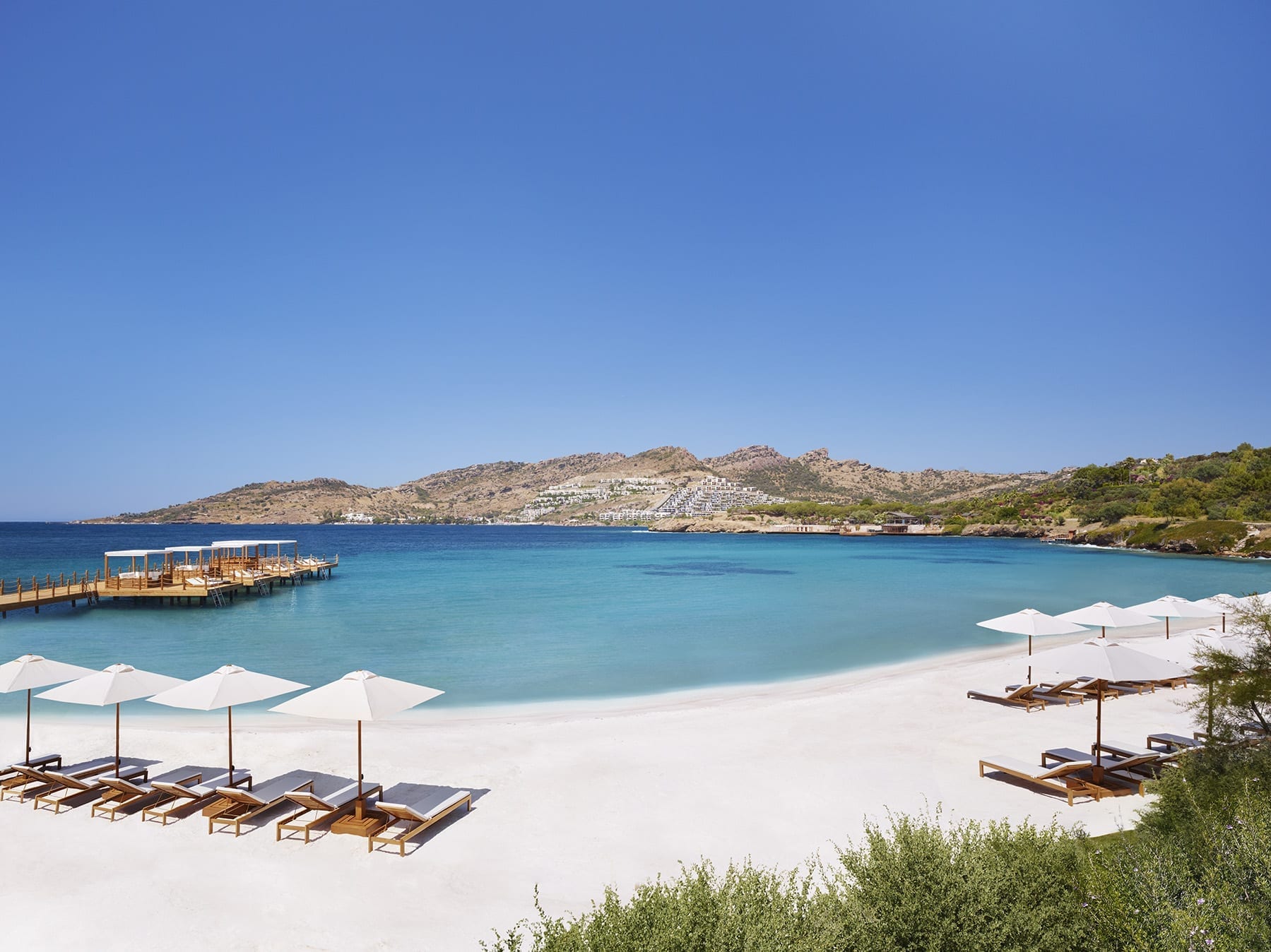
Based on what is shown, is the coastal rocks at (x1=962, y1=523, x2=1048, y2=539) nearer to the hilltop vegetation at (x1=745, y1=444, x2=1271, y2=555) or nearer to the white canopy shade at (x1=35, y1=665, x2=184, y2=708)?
the hilltop vegetation at (x1=745, y1=444, x2=1271, y2=555)

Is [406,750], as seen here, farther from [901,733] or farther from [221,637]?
[221,637]

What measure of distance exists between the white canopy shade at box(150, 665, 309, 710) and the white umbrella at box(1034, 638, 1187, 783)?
945 cm

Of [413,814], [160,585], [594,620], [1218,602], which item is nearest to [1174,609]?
[1218,602]

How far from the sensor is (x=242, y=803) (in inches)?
326

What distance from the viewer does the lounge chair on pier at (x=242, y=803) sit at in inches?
315

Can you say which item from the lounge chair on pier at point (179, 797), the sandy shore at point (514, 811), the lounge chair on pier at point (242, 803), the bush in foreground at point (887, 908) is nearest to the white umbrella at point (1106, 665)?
the sandy shore at point (514, 811)

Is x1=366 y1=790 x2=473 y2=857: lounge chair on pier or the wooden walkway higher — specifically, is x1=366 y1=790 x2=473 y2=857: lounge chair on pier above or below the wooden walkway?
above

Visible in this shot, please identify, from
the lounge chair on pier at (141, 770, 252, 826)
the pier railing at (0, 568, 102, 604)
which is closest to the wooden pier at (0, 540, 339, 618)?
the pier railing at (0, 568, 102, 604)

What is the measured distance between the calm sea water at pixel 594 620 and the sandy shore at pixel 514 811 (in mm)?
4758

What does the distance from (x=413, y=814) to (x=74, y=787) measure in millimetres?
4583

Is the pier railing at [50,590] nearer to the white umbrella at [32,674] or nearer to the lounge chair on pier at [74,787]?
the white umbrella at [32,674]

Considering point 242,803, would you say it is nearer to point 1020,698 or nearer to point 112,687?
point 112,687

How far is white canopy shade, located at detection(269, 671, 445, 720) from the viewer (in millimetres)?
7820

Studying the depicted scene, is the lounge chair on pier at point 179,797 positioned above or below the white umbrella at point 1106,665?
below
